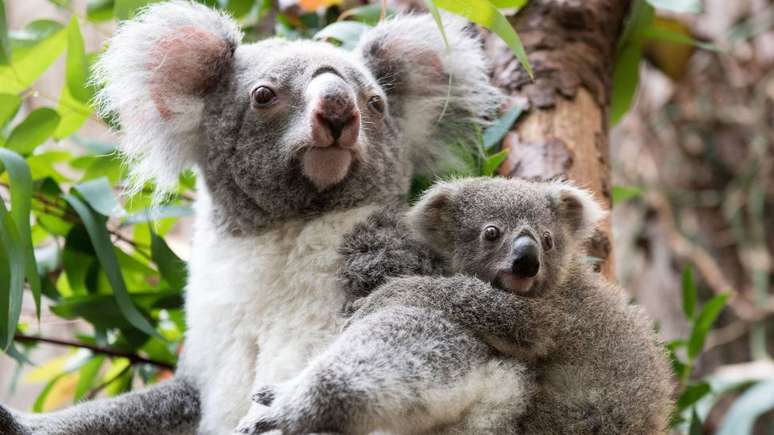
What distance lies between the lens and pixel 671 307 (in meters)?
7.50

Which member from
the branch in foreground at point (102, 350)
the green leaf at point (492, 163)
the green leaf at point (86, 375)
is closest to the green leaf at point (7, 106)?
the branch in foreground at point (102, 350)

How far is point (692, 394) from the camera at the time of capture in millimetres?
3713

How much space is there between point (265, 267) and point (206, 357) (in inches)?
14.4

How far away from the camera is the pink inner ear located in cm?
304

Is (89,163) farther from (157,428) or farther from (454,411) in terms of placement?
(454,411)

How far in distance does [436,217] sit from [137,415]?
121 cm

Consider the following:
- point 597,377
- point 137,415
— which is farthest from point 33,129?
point 597,377

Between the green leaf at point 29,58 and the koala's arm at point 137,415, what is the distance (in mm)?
1263

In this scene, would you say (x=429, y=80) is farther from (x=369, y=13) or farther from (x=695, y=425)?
(x=695, y=425)

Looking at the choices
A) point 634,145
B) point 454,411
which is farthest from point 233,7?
point 634,145

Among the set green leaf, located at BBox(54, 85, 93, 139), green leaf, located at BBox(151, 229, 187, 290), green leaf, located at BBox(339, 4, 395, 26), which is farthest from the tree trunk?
green leaf, located at BBox(54, 85, 93, 139)

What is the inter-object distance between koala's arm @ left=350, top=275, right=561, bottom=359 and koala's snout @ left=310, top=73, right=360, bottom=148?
0.53 metres

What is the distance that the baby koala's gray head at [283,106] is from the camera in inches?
109

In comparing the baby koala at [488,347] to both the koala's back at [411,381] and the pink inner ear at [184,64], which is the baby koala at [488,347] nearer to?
the koala's back at [411,381]
